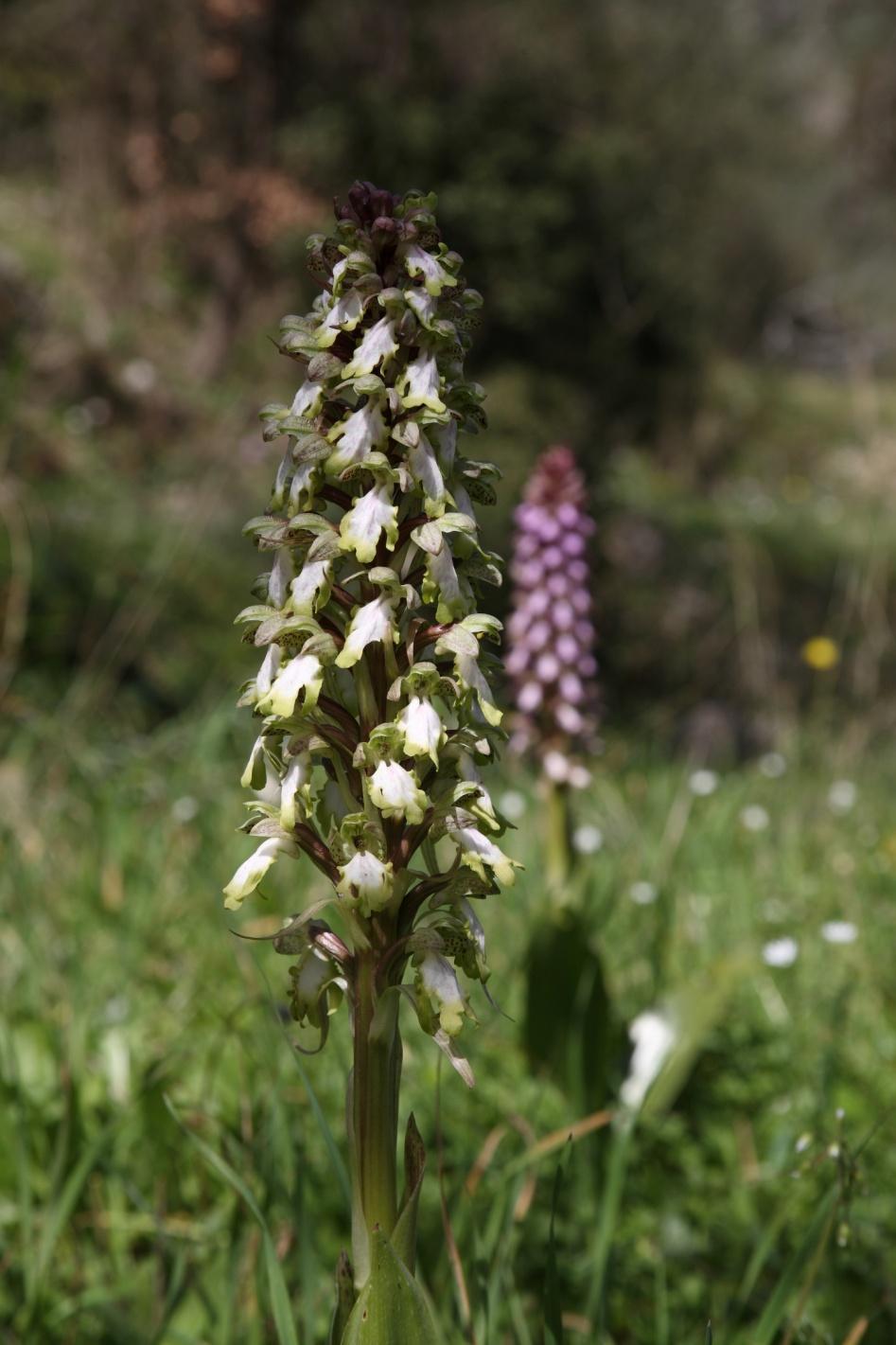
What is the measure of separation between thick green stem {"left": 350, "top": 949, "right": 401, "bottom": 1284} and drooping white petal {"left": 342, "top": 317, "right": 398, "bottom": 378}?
0.51 meters

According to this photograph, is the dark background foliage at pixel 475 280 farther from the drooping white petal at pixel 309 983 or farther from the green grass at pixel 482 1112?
the drooping white petal at pixel 309 983

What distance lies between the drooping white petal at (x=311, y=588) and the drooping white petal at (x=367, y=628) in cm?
4

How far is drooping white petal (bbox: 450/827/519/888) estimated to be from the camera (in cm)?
102

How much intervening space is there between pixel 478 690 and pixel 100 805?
9.19 feet

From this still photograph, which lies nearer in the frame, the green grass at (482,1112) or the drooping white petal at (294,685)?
the drooping white petal at (294,685)

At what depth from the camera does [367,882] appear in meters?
0.99

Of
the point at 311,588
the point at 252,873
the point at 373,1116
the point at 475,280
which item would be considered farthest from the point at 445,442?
the point at 475,280

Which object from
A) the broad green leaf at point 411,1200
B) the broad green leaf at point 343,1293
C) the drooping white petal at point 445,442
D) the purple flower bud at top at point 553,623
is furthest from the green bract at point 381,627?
the purple flower bud at top at point 553,623

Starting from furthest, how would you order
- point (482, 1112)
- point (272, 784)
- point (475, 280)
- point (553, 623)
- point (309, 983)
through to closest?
point (475, 280) → point (553, 623) → point (482, 1112) → point (272, 784) → point (309, 983)

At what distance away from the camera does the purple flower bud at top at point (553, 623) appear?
8.89 ft

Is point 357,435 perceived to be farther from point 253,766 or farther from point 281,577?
point 253,766

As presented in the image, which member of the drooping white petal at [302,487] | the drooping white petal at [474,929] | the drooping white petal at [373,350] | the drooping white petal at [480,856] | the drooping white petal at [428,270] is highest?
the drooping white petal at [428,270]

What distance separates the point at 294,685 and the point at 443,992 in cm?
29

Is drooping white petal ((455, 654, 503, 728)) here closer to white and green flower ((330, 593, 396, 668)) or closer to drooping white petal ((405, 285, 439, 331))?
white and green flower ((330, 593, 396, 668))
